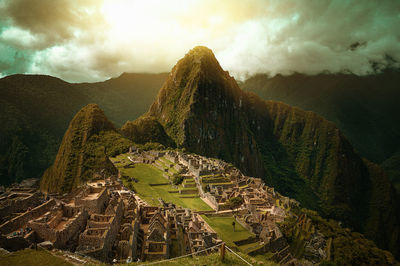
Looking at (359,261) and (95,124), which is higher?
(95,124)

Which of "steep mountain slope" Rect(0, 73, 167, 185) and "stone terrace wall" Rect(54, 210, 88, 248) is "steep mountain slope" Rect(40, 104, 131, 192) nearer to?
"steep mountain slope" Rect(0, 73, 167, 185)

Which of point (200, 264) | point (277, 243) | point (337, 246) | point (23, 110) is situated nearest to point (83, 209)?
point (200, 264)

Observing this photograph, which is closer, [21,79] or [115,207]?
[115,207]

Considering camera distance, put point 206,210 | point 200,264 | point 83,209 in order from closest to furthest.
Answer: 1. point 200,264
2. point 83,209
3. point 206,210

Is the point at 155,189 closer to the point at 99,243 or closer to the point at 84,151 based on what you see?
the point at 99,243

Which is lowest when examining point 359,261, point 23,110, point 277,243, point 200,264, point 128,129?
point 359,261

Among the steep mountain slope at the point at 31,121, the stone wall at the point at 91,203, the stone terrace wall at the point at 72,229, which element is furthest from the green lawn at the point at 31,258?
the steep mountain slope at the point at 31,121

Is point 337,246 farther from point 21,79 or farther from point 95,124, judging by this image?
point 21,79
